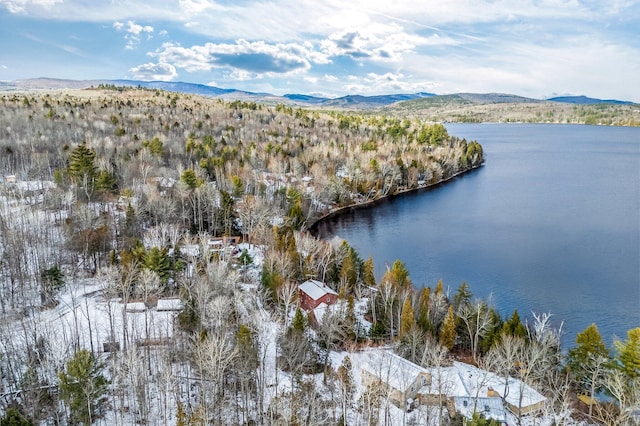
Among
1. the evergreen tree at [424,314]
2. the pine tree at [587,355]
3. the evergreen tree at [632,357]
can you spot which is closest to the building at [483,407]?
the evergreen tree at [424,314]

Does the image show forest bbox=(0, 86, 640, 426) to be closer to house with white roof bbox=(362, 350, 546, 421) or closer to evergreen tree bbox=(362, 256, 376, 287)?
evergreen tree bbox=(362, 256, 376, 287)

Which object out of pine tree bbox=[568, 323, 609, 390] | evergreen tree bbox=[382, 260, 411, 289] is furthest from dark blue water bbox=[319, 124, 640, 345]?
evergreen tree bbox=[382, 260, 411, 289]

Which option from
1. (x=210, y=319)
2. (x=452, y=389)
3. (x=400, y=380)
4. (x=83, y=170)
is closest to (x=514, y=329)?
(x=452, y=389)

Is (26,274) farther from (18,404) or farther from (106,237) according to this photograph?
(18,404)

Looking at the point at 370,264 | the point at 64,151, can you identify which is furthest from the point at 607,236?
the point at 64,151

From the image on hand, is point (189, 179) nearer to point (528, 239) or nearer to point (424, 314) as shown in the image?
point (424, 314)
